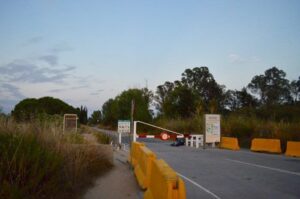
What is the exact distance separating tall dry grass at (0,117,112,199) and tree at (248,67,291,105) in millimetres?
76140

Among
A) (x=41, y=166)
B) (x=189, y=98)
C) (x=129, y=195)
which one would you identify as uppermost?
(x=189, y=98)

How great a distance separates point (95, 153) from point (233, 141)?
52.7 feet

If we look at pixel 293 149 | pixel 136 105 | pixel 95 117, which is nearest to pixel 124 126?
pixel 293 149

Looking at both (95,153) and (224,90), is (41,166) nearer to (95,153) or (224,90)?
(95,153)

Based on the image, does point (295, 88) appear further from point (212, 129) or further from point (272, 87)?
point (212, 129)

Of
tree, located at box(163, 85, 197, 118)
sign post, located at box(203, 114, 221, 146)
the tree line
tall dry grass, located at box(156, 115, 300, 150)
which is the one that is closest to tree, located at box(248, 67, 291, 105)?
the tree line

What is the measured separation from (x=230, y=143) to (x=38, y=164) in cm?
2154

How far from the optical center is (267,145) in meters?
25.2

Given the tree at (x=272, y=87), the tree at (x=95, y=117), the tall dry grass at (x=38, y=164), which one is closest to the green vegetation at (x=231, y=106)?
the tree at (x=272, y=87)

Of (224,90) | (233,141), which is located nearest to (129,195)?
(233,141)

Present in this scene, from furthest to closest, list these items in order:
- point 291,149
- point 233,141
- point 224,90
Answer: point 224,90
point 233,141
point 291,149

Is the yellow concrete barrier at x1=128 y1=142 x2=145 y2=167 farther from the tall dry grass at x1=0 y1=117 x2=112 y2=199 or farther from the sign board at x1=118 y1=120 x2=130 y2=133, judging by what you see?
the sign board at x1=118 y1=120 x2=130 y2=133

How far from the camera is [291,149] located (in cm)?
2244

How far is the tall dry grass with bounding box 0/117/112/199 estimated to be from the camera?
8.52 m
